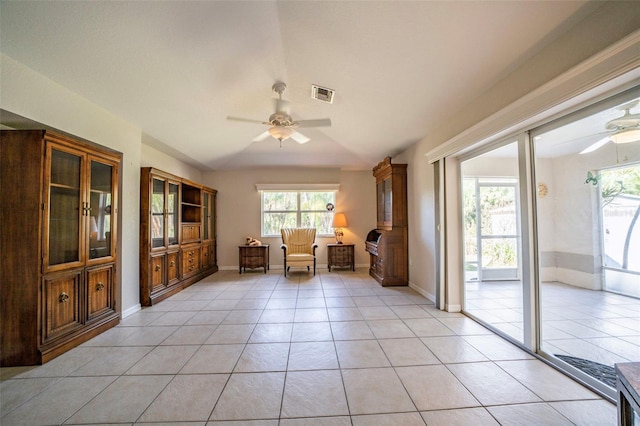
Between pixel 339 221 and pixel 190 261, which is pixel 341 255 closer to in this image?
pixel 339 221

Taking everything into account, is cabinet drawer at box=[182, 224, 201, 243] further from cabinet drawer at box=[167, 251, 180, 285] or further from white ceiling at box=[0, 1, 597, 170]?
white ceiling at box=[0, 1, 597, 170]

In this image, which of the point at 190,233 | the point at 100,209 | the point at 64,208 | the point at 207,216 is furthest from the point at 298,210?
the point at 64,208

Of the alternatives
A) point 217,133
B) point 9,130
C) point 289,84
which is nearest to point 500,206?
point 289,84

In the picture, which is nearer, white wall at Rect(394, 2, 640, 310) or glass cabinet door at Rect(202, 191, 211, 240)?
white wall at Rect(394, 2, 640, 310)

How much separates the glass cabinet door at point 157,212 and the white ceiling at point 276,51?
76 centimetres

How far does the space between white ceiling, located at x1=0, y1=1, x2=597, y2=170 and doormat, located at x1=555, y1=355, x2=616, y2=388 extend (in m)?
2.47

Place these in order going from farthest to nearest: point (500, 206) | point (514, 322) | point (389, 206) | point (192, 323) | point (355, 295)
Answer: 1. point (389, 206)
2. point (355, 295)
3. point (500, 206)
4. point (192, 323)
5. point (514, 322)

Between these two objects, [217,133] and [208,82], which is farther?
[217,133]

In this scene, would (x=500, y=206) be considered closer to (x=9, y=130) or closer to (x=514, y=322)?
(x=514, y=322)

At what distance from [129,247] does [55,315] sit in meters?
1.09

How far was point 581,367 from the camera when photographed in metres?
1.89

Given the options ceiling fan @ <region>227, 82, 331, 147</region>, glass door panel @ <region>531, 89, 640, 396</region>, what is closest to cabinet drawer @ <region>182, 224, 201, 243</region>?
ceiling fan @ <region>227, 82, 331, 147</region>

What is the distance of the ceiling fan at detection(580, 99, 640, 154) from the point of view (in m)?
1.57

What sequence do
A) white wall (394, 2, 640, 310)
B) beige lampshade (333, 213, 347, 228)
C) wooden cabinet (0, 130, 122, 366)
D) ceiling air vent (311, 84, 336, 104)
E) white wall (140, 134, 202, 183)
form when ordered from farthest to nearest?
1. beige lampshade (333, 213, 347, 228)
2. white wall (140, 134, 202, 183)
3. ceiling air vent (311, 84, 336, 104)
4. wooden cabinet (0, 130, 122, 366)
5. white wall (394, 2, 640, 310)
